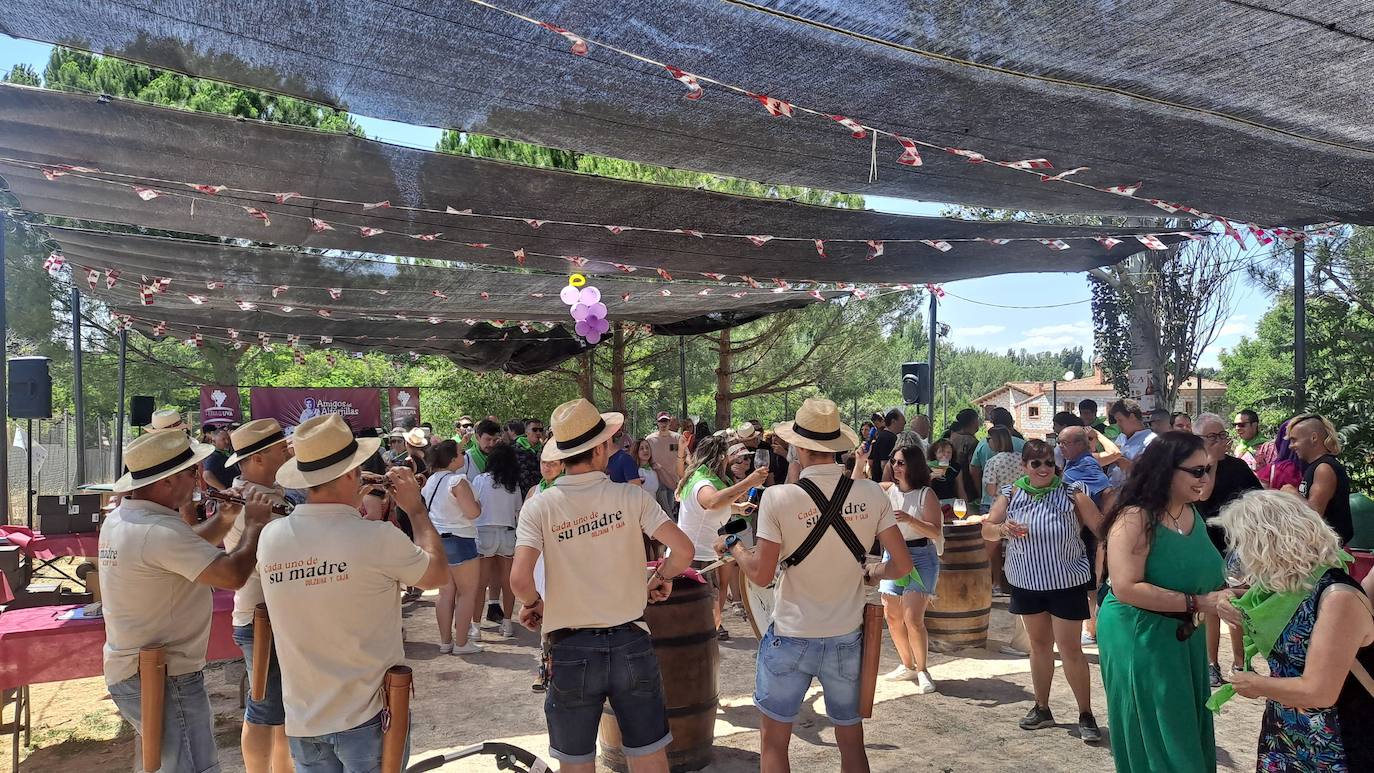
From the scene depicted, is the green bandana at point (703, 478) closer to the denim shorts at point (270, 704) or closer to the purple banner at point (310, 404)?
the denim shorts at point (270, 704)

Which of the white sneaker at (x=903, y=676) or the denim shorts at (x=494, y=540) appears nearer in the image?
the white sneaker at (x=903, y=676)

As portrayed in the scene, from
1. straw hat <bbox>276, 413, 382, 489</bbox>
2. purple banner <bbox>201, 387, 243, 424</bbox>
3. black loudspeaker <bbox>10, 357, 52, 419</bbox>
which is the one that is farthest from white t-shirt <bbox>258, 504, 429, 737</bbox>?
purple banner <bbox>201, 387, 243, 424</bbox>

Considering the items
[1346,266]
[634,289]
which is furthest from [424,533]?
[1346,266]

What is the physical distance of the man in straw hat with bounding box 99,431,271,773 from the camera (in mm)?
2953

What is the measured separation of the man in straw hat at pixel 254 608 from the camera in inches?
133

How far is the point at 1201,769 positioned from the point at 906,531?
98.1 inches

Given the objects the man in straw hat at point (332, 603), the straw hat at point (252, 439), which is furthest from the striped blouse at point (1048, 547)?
the straw hat at point (252, 439)

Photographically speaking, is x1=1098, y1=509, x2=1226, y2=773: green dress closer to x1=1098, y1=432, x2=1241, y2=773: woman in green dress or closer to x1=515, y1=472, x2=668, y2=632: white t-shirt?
x1=1098, y1=432, x2=1241, y2=773: woman in green dress

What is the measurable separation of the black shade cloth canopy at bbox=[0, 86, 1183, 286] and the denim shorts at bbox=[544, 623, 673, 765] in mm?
2844

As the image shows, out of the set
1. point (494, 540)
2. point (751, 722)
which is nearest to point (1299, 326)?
point (751, 722)

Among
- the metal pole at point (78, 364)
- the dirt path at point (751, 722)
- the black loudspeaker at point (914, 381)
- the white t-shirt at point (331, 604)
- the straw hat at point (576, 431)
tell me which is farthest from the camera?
the black loudspeaker at point (914, 381)

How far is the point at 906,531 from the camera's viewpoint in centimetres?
544

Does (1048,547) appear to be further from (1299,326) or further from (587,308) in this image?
(587,308)

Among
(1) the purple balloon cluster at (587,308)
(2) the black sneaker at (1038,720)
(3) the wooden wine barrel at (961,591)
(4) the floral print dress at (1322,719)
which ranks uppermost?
(1) the purple balloon cluster at (587,308)
